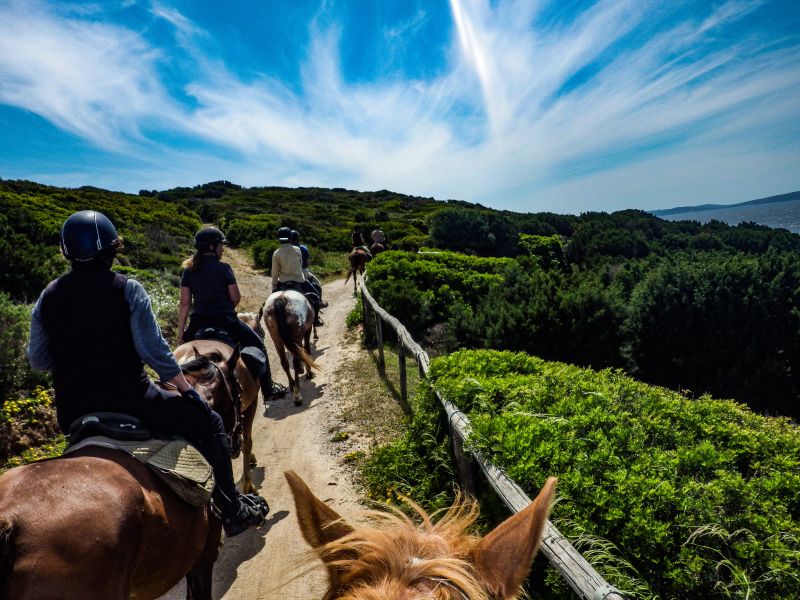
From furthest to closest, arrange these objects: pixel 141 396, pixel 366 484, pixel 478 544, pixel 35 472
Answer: pixel 366 484 < pixel 141 396 < pixel 35 472 < pixel 478 544

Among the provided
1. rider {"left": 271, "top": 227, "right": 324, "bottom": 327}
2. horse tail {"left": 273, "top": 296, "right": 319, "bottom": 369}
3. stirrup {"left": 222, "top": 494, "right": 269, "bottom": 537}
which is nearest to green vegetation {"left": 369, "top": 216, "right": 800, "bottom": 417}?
rider {"left": 271, "top": 227, "right": 324, "bottom": 327}

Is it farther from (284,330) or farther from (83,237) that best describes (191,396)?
(284,330)

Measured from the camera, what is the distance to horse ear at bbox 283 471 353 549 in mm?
1442

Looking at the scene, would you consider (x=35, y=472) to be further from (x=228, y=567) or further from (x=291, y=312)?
(x=291, y=312)

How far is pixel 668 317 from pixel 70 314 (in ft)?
43.9

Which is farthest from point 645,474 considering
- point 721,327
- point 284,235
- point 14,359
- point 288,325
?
point 721,327

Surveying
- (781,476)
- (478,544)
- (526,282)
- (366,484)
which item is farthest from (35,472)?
(526,282)

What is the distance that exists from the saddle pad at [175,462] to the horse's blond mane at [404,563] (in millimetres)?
1666

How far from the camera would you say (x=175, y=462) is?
2.64 metres

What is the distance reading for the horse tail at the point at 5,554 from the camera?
1.75 metres

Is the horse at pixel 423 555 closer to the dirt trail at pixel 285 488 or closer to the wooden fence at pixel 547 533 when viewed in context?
the dirt trail at pixel 285 488

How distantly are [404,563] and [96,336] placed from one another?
228 centimetres

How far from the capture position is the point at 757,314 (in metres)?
11.8

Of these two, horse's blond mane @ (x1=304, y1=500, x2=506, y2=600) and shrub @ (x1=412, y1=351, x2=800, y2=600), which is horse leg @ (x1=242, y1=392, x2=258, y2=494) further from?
horse's blond mane @ (x1=304, y1=500, x2=506, y2=600)
